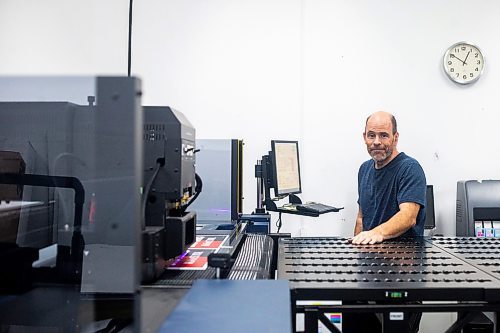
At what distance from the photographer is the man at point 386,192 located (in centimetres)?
188

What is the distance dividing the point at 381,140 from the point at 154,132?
1.40 meters

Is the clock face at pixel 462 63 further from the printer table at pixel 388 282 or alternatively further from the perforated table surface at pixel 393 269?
the printer table at pixel 388 282

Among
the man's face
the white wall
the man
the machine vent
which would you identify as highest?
the white wall

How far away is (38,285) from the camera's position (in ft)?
3.81

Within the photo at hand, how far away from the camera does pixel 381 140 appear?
226 centimetres

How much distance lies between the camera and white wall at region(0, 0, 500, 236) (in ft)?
10.7

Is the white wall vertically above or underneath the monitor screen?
above

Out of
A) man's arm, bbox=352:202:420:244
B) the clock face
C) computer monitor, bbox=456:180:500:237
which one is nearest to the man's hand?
man's arm, bbox=352:202:420:244

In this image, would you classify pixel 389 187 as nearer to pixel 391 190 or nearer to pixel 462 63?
pixel 391 190

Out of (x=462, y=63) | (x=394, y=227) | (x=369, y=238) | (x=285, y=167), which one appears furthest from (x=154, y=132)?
(x=462, y=63)

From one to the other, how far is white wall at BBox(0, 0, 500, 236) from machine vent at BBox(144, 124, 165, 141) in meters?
2.04

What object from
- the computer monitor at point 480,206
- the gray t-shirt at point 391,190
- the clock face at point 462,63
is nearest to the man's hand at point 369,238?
the gray t-shirt at point 391,190

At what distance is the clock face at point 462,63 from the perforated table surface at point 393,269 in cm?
177

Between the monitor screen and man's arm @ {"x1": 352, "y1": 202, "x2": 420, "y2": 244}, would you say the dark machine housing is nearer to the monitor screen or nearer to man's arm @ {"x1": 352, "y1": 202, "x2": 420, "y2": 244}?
man's arm @ {"x1": 352, "y1": 202, "x2": 420, "y2": 244}
